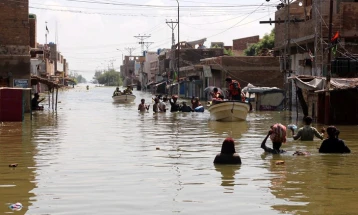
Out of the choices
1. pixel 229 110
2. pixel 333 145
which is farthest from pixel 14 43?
pixel 333 145

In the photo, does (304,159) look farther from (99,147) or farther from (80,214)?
(80,214)

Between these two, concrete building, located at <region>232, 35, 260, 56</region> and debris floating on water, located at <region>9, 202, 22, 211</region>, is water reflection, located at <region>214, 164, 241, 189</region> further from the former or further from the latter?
concrete building, located at <region>232, 35, 260, 56</region>

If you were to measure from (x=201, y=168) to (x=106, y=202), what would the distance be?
428cm

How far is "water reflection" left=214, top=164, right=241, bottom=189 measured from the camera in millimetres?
12734

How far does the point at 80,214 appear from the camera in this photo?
991cm

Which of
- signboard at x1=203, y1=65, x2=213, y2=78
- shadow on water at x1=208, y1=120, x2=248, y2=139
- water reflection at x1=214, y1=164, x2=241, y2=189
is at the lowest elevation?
shadow on water at x1=208, y1=120, x2=248, y2=139

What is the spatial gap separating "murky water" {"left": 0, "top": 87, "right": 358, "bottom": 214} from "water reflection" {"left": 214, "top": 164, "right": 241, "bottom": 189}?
2cm

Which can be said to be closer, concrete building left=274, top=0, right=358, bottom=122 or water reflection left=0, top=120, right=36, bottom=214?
water reflection left=0, top=120, right=36, bottom=214

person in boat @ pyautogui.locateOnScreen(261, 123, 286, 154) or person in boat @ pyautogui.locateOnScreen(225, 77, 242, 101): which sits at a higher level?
person in boat @ pyautogui.locateOnScreen(225, 77, 242, 101)

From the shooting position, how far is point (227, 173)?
1395cm

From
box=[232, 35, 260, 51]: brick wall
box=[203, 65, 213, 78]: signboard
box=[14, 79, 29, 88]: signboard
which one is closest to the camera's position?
box=[14, 79, 29, 88]: signboard

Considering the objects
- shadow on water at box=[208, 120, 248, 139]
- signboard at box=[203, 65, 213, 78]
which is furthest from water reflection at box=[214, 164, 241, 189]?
signboard at box=[203, 65, 213, 78]

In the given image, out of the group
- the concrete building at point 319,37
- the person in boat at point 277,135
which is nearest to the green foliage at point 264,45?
the concrete building at point 319,37

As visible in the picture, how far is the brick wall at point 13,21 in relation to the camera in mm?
36406
